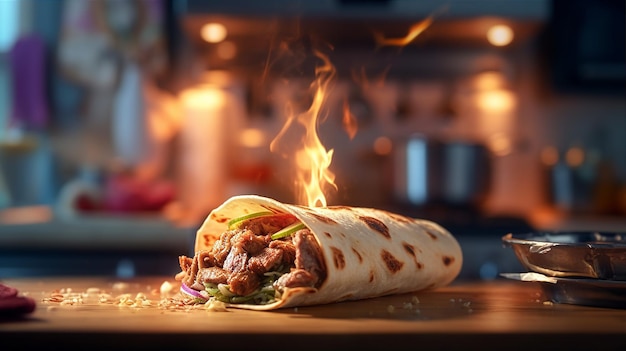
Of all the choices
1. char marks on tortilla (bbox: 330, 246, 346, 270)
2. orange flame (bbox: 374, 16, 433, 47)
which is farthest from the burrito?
orange flame (bbox: 374, 16, 433, 47)

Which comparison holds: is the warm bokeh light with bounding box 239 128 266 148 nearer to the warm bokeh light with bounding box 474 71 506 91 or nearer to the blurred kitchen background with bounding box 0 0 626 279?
the blurred kitchen background with bounding box 0 0 626 279

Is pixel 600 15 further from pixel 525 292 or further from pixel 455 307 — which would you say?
pixel 455 307

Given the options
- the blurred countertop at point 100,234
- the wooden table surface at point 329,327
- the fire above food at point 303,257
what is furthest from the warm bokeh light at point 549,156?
the wooden table surface at point 329,327

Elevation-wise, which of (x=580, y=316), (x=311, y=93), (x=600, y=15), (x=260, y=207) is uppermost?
(x=600, y=15)

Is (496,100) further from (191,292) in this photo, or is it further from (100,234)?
(191,292)

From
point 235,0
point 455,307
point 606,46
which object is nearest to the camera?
point 455,307

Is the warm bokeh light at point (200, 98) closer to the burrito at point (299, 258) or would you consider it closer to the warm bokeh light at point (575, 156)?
the warm bokeh light at point (575, 156)

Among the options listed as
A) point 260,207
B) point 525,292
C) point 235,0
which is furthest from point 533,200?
point 260,207
